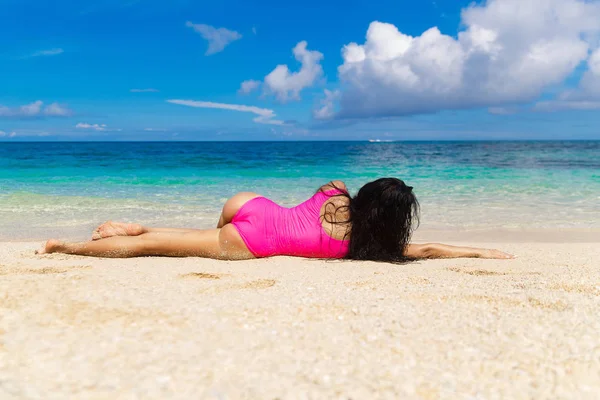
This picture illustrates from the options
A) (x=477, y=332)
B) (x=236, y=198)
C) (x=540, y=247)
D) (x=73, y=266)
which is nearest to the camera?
(x=477, y=332)

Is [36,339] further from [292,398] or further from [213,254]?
[213,254]

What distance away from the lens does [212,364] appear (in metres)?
1.62

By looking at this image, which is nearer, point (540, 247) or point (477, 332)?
point (477, 332)

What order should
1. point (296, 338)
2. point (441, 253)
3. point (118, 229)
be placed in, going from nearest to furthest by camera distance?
1. point (296, 338)
2. point (118, 229)
3. point (441, 253)

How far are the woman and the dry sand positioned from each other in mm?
921

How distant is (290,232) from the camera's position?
3.89m

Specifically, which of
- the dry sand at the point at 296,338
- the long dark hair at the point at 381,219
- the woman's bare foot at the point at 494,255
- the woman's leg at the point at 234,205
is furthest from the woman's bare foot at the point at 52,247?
the woman's bare foot at the point at 494,255

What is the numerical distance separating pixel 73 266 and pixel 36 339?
1751 millimetres

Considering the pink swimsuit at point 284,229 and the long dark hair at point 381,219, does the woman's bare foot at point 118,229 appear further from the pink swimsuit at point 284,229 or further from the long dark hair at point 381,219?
the long dark hair at point 381,219

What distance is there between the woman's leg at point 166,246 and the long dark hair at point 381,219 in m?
0.86

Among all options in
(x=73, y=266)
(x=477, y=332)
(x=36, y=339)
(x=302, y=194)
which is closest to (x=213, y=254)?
(x=73, y=266)

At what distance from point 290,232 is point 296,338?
6.75 ft

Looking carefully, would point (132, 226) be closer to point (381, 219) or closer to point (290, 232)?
point (290, 232)

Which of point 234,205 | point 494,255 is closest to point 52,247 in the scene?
point 234,205
